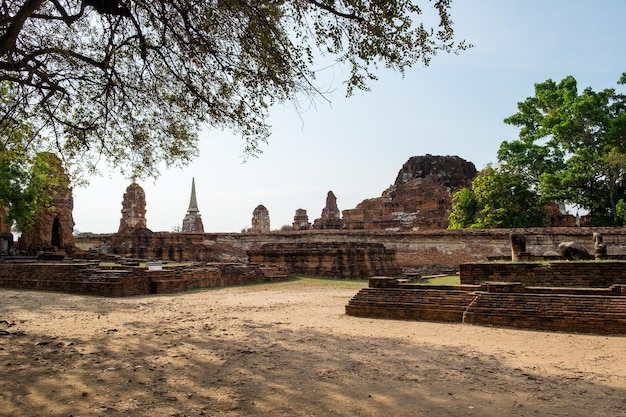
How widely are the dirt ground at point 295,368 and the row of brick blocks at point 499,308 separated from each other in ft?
1.07

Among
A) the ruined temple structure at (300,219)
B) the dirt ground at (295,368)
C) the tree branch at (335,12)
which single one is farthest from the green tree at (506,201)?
the tree branch at (335,12)


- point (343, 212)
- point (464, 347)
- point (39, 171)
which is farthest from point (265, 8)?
point (343, 212)

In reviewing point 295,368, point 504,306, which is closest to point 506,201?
point 504,306

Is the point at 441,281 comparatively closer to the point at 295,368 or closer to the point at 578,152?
the point at 295,368

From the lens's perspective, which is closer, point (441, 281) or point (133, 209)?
point (441, 281)

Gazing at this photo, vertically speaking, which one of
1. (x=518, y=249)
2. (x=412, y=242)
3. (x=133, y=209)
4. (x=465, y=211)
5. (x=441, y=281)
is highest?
(x=133, y=209)

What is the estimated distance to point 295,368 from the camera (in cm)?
444

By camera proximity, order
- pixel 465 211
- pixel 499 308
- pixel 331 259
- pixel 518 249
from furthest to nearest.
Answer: pixel 465 211 < pixel 331 259 < pixel 518 249 < pixel 499 308

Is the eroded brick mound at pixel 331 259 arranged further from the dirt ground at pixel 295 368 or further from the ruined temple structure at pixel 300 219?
the ruined temple structure at pixel 300 219

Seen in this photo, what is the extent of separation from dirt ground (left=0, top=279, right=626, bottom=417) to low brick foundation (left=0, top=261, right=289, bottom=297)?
137 inches

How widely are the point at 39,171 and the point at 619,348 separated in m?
22.5

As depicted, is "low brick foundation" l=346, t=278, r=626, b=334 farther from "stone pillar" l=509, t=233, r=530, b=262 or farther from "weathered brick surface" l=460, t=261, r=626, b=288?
"stone pillar" l=509, t=233, r=530, b=262

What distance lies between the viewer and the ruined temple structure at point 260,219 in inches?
1289

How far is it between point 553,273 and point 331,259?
783cm
